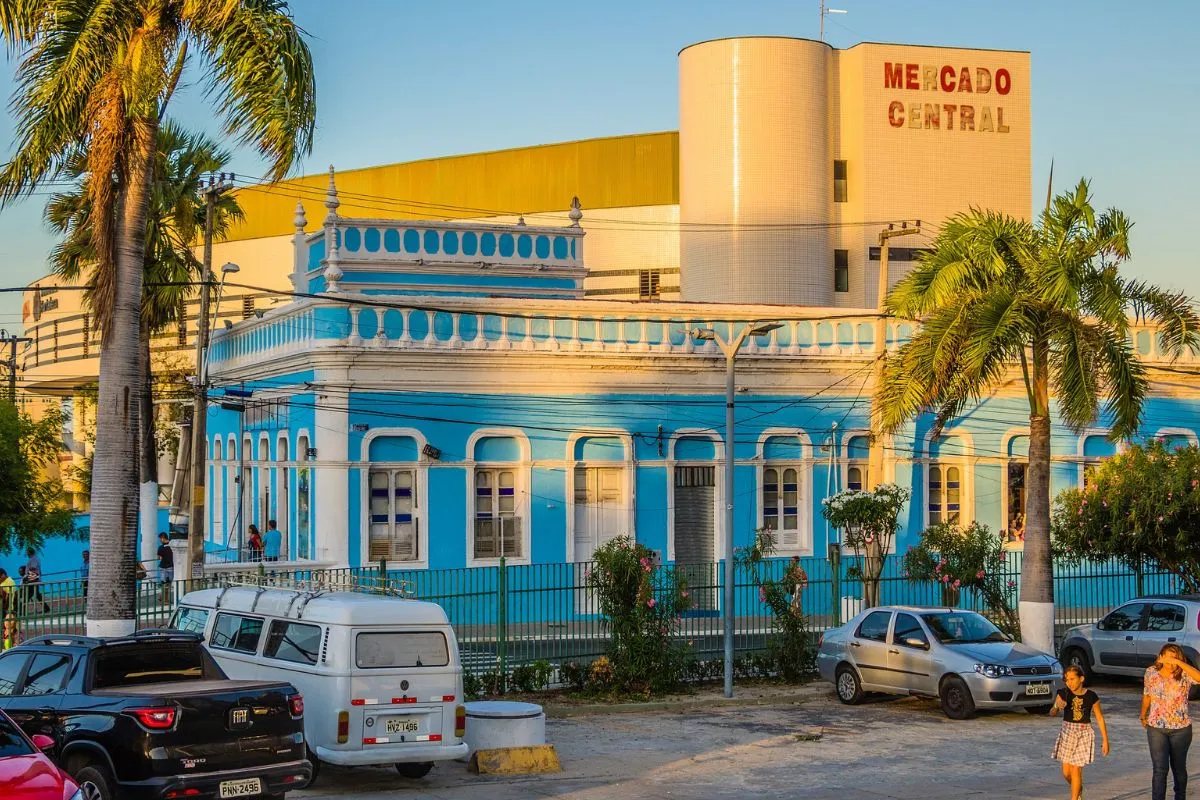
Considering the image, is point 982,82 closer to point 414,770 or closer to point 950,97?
point 950,97

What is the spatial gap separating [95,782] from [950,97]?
144 feet

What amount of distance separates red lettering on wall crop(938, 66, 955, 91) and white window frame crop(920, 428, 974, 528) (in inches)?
782

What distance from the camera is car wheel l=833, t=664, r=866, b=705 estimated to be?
21.8 meters

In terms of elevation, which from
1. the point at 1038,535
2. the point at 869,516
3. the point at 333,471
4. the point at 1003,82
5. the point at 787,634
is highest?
the point at 1003,82

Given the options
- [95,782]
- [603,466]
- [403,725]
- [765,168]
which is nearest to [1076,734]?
[403,725]

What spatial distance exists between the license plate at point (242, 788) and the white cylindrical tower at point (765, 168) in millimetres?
37873

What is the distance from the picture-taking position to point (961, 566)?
25.0m

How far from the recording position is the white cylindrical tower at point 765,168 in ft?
162

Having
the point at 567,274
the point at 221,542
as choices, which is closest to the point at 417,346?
the point at 567,274

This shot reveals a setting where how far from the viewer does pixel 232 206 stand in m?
38.9

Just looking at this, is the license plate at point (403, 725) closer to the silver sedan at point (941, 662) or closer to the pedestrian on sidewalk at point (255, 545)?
the silver sedan at point (941, 662)

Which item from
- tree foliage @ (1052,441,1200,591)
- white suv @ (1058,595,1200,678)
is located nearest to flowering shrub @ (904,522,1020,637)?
white suv @ (1058,595,1200,678)

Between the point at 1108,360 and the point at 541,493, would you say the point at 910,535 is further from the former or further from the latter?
the point at 1108,360

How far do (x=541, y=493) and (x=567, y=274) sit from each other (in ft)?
20.7
